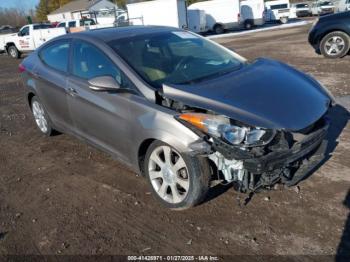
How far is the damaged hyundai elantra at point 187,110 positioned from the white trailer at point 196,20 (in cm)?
2567

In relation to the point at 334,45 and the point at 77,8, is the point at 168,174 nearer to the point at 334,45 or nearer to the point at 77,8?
the point at 334,45

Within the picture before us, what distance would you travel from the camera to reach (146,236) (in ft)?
10.7

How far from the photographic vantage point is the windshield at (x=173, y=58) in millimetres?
3773

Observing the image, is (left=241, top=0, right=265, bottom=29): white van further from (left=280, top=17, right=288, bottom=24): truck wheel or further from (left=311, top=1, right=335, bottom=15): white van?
(left=311, top=1, right=335, bottom=15): white van

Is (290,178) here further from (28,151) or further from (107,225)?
(28,151)

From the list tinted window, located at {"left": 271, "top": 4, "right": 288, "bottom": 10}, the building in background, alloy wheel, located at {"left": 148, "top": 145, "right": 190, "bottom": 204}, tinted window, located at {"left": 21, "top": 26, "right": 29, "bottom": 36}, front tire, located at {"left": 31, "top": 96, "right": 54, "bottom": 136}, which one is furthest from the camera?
the building in background

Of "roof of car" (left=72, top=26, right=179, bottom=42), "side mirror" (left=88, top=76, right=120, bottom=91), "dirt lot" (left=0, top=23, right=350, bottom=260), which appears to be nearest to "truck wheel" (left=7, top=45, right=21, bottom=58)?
"dirt lot" (left=0, top=23, right=350, bottom=260)

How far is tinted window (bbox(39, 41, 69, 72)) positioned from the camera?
4.71m

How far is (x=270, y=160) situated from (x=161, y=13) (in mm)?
25882

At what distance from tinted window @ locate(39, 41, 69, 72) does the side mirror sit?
118cm

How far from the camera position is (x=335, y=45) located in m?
10.4

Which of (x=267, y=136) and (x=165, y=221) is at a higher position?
(x=267, y=136)

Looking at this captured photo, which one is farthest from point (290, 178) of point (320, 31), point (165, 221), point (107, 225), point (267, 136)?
point (320, 31)

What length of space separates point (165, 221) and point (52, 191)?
5.20ft
